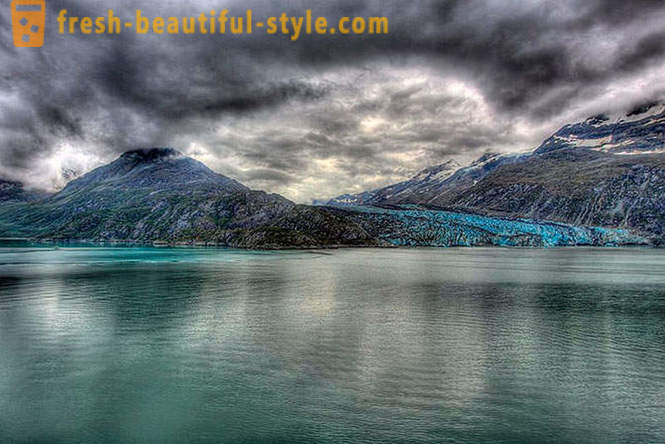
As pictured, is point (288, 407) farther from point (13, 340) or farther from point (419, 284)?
point (419, 284)

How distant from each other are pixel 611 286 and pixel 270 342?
194ft

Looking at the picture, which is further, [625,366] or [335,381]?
[625,366]

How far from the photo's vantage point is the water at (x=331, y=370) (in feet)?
54.8

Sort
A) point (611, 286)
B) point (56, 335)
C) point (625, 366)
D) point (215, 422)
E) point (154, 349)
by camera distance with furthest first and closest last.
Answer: point (611, 286), point (56, 335), point (154, 349), point (625, 366), point (215, 422)

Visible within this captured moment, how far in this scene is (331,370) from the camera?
23375 mm

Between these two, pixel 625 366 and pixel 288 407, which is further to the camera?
pixel 625 366

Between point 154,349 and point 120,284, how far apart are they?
41789mm

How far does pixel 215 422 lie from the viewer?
1723 centimetres

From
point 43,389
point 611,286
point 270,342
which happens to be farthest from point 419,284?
point 43,389

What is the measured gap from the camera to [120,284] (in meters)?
64.0

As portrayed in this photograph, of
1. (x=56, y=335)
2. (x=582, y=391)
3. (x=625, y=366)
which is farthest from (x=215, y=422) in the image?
(x=625, y=366)

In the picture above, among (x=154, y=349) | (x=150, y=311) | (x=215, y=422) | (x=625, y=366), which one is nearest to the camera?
(x=215, y=422)

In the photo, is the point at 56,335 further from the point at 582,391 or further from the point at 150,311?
the point at 582,391

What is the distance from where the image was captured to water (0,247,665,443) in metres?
16.7
